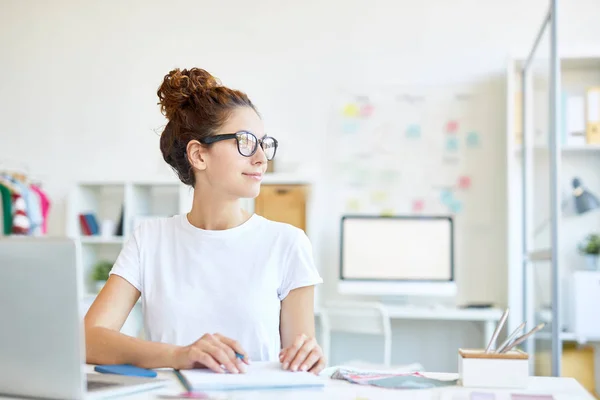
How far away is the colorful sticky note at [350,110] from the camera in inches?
180

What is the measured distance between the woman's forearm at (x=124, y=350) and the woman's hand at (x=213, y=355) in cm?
3

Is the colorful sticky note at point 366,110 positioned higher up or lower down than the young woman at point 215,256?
higher up

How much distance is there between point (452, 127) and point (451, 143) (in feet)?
0.30

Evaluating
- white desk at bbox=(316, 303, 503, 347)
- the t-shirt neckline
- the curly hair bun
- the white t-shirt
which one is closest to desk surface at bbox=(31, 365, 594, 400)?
the white t-shirt

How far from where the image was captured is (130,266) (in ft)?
5.80

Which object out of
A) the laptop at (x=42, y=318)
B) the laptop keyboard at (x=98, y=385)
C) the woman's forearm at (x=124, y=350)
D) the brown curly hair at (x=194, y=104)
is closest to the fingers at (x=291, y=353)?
the woman's forearm at (x=124, y=350)

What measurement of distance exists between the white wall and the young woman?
269 cm

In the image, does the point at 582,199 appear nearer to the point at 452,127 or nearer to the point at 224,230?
the point at 452,127

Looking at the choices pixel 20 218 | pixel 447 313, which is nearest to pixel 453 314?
pixel 447 313

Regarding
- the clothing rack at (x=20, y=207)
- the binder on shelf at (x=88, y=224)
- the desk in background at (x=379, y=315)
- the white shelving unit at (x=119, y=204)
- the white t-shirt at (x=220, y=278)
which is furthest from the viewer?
the binder on shelf at (x=88, y=224)

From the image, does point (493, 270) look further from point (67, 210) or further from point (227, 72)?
point (67, 210)

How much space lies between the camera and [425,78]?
14.9 ft

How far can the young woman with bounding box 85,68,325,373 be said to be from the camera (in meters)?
1.71

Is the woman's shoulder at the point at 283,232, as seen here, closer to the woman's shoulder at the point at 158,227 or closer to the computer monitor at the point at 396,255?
the woman's shoulder at the point at 158,227
